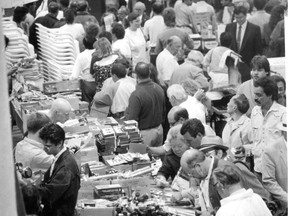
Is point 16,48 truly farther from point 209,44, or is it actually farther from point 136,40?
point 209,44

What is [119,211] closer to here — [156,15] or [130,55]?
[130,55]

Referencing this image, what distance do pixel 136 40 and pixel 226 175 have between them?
797 centimetres

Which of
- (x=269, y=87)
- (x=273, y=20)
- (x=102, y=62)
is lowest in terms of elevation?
(x=102, y=62)

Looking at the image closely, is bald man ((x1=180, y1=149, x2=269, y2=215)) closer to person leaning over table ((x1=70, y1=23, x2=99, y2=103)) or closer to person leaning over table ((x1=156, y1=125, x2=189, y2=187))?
person leaning over table ((x1=156, y1=125, x2=189, y2=187))

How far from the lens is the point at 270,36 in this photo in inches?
495

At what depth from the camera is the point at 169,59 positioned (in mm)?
11438

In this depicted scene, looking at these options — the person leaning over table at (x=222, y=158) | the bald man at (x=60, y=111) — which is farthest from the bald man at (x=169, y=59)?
the person leaning over table at (x=222, y=158)

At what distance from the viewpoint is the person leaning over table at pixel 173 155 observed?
25.6 feet

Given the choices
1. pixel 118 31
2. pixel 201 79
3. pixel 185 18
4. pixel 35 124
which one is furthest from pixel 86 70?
pixel 185 18

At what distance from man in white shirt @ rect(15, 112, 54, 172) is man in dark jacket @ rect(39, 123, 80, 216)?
66 centimetres

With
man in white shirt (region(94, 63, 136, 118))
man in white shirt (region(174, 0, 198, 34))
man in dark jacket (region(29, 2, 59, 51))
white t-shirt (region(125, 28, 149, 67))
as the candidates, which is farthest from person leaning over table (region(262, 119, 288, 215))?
man in white shirt (region(174, 0, 198, 34))

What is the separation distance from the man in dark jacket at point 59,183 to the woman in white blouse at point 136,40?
6904mm

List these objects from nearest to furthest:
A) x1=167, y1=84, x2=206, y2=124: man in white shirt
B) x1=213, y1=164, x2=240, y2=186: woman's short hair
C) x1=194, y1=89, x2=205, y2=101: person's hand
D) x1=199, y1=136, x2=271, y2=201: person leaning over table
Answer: x1=213, y1=164, x2=240, y2=186: woman's short hair → x1=199, y1=136, x2=271, y2=201: person leaning over table → x1=167, y1=84, x2=206, y2=124: man in white shirt → x1=194, y1=89, x2=205, y2=101: person's hand

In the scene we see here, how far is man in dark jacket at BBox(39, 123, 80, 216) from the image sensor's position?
6438 millimetres
